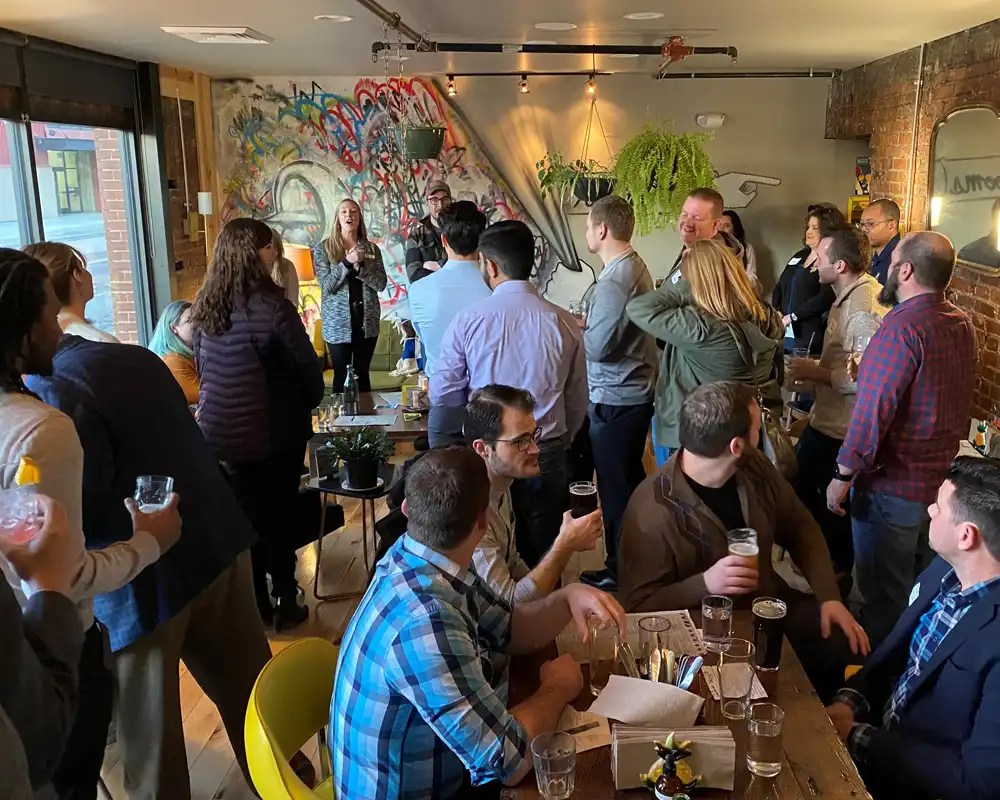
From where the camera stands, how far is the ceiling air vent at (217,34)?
15.9 ft

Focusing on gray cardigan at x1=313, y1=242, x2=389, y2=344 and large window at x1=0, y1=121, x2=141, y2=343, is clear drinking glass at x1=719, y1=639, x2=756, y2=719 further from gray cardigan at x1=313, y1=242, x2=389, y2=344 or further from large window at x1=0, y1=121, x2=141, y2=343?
large window at x1=0, y1=121, x2=141, y2=343


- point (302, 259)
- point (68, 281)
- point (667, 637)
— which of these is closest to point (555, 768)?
point (667, 637)

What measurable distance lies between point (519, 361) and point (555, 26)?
9.16 ft

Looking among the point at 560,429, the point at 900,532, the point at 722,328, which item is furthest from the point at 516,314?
the point at 900,532

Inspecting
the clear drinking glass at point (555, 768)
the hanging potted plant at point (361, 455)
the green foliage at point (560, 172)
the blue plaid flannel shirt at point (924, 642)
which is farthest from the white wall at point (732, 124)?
the clear drinking glass at point (555, 768)

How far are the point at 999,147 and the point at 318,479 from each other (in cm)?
391

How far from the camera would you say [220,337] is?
3275 mm

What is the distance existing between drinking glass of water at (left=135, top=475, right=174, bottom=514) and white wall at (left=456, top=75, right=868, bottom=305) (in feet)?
20.8

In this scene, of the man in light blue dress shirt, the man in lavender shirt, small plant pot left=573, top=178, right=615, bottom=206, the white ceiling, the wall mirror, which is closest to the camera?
the man in lavender shirt

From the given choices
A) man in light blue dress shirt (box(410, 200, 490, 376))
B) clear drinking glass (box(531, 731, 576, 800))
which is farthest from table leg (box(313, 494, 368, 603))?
clear drinking glass (box(531, 731, 576, 800))

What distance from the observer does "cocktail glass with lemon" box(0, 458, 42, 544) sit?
1.42 m

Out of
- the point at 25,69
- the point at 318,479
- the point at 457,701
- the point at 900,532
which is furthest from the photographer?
the point at 25,69

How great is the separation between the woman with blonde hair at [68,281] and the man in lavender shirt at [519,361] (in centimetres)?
121

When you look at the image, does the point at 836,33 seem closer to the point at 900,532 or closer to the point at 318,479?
the point at 900,532
